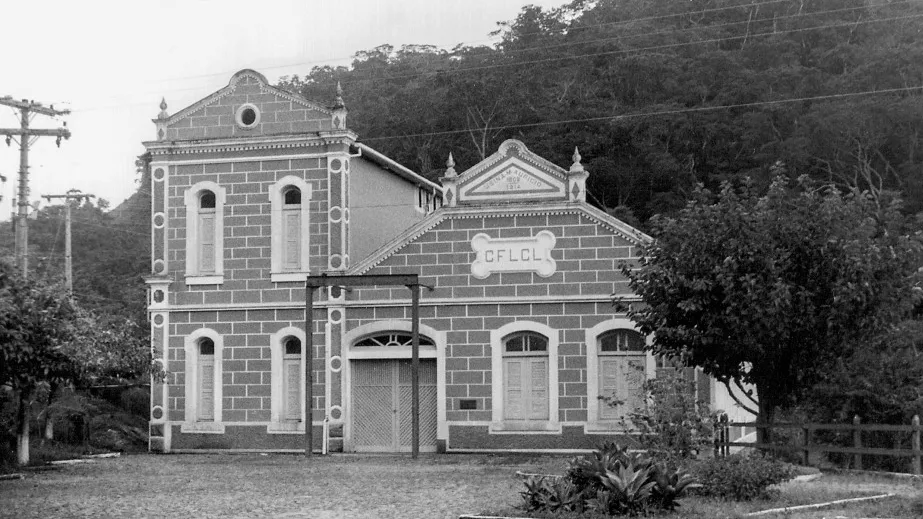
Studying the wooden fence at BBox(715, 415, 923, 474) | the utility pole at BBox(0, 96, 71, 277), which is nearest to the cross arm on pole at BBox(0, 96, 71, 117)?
the utility pole at BBox(0, 96, 71, 277)

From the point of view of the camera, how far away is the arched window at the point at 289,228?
30.1 meters

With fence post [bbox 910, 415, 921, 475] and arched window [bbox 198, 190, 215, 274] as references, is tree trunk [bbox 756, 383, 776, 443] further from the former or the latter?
arched window [bbox 198, 190, 215, 274]

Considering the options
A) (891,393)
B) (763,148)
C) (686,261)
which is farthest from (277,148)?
(763,148)

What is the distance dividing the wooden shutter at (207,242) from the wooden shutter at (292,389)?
3.11 m

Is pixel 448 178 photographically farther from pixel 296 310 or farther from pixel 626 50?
pixel 626 50

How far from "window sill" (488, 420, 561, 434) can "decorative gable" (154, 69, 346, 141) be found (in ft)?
26.5

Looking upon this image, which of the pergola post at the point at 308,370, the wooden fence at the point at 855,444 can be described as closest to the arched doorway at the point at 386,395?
the pergola post at the point at 308,370

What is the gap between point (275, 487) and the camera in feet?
66.2

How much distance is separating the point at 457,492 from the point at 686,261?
6324mm

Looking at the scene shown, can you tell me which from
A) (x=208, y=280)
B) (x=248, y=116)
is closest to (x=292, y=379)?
(x=208, y=280)

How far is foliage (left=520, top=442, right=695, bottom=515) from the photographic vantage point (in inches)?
595

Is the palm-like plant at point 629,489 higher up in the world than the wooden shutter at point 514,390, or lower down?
lower down

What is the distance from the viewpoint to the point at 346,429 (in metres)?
29.3

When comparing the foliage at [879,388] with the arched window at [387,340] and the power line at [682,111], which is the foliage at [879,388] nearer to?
the arched window at [387,340]
